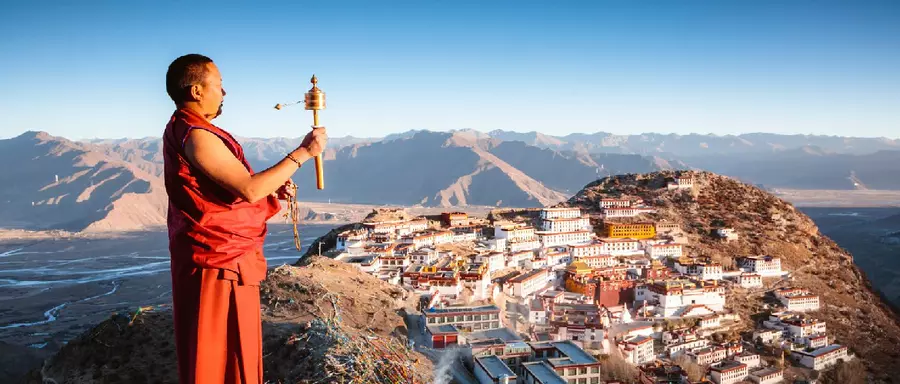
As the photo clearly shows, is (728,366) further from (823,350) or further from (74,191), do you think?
(74,191)

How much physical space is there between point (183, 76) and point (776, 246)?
4210 centimetres

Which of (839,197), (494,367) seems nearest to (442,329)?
(494,367)

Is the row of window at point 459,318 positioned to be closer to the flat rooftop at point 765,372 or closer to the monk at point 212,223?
the flat rooftop at point 765,372

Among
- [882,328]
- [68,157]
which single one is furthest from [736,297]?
[68,157]

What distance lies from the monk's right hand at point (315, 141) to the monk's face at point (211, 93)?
0.36 m

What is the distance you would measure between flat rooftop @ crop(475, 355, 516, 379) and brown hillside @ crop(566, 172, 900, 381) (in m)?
19.0

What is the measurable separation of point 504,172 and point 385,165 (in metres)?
48.6

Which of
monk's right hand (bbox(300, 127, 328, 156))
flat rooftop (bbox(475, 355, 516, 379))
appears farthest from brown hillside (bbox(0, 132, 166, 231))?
monk's right hand (bbox(300, 127, 328, 156))

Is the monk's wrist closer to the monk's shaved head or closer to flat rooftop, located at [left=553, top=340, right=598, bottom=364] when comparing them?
the monk's shaved head

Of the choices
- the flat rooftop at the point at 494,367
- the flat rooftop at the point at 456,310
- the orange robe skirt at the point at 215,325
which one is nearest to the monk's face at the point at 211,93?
the orange robe skirt at the point at 215,325

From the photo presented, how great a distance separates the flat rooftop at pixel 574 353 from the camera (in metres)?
14.6

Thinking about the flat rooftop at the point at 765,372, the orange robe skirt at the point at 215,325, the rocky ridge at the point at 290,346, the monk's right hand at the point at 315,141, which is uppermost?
the monk's right hand at the point at 315,141

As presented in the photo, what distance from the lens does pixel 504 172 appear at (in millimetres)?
143375

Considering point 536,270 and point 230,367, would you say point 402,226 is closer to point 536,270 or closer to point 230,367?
point 536,270
